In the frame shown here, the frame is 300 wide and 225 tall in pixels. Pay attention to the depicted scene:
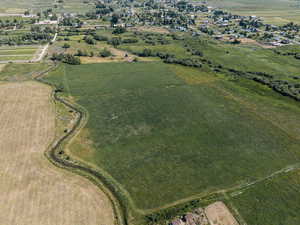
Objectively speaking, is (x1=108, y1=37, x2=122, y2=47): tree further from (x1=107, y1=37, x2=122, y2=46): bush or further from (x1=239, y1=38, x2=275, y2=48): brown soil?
(x1=239, y1=38, x2=275, y2=48): brown soil

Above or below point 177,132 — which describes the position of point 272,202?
below

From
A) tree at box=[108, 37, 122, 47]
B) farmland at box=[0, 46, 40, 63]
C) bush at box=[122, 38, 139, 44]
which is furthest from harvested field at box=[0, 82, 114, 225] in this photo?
bush at box=[122, 38, 139, 44]

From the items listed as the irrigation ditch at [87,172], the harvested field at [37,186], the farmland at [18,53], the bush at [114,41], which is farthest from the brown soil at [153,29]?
the harvested field at [37,186]

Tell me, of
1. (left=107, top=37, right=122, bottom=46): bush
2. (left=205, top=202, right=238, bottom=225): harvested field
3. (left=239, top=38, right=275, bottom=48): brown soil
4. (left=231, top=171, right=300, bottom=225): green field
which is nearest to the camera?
(left=205, top=202, right=238, bottom=225): harvested field

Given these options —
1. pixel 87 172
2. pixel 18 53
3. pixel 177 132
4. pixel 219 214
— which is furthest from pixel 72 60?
pixel 219 214

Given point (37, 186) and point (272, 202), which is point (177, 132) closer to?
point (272, 202)

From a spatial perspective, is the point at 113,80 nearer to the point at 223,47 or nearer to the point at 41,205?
the point at 41,205
